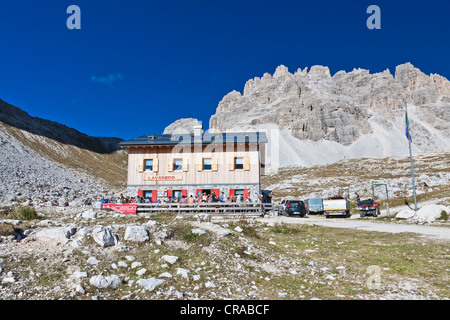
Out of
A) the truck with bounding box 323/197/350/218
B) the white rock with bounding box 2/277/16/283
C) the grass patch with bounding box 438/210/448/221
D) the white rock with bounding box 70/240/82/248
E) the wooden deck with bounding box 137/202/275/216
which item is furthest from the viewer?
the truck with bounding box 323/197/350/218

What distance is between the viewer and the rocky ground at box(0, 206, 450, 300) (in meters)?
A: 6.22

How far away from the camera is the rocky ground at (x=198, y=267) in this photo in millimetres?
6219

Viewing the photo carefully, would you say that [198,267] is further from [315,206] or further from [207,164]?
[315,206]

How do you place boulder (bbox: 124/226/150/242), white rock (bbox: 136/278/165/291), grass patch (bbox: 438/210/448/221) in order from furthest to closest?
1. grass patch (bbox: 438/210/448/221)
2. boulder (bbox: 124/226/150/242)
3. white rock (bbox: 136/278/165/291)

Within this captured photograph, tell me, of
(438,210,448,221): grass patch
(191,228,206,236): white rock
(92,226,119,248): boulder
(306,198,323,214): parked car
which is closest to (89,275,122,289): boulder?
(92,226,119,248): boulder

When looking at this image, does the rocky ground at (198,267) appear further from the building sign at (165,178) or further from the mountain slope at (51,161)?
the mountain slope at (51,161)

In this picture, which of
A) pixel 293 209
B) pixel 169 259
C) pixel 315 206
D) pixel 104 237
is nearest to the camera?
pixel 169 259

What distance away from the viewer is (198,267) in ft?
25.2

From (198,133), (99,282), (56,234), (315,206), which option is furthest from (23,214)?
(315,206)

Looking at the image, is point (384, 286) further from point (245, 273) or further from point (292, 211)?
point (292, 211)

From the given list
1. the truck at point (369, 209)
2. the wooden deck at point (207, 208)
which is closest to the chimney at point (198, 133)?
the wooden deck at point (207, 208)

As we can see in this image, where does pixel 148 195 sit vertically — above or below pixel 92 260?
above

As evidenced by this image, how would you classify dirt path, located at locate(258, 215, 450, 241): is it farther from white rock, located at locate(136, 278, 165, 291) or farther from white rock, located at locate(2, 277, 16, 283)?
white rock, located at locate(2, 277, 16, 283)
